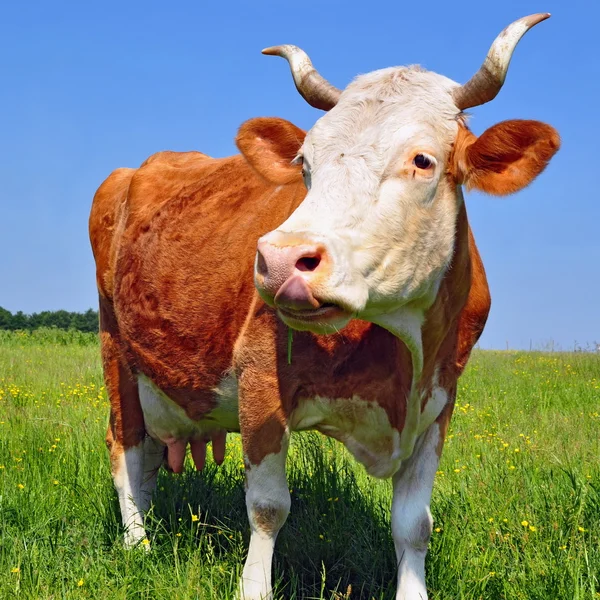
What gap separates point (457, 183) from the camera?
145 inches

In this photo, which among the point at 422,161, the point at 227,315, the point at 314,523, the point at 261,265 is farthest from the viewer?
the point at 314,523

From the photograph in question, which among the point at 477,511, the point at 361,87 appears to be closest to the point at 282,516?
the point at 477,511

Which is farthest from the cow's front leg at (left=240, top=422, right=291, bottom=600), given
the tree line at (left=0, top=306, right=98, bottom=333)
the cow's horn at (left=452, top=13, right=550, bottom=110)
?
the tree line at (left=0, top=306, right=98, bottom=333)

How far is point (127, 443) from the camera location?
237 inches

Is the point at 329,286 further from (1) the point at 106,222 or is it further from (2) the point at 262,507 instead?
(1) the point at 106,222

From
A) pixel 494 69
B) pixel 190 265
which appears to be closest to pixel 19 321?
pixel 190 265

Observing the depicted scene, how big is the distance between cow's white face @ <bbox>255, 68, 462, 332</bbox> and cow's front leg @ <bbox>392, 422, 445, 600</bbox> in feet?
3.30

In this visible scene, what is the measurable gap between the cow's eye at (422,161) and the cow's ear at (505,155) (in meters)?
0.20

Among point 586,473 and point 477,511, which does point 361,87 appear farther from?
point 586,473

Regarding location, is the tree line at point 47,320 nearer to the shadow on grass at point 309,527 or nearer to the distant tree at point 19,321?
the distant tree at point 19,321

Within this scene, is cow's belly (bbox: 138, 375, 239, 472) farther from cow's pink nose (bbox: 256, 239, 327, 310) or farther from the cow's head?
cow's pink nose (bbox: 256, 239, 327, 310)

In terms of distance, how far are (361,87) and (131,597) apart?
2719 mm

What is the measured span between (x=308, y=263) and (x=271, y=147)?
1.42 metres

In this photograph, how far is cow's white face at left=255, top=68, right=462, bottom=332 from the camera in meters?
3.00
